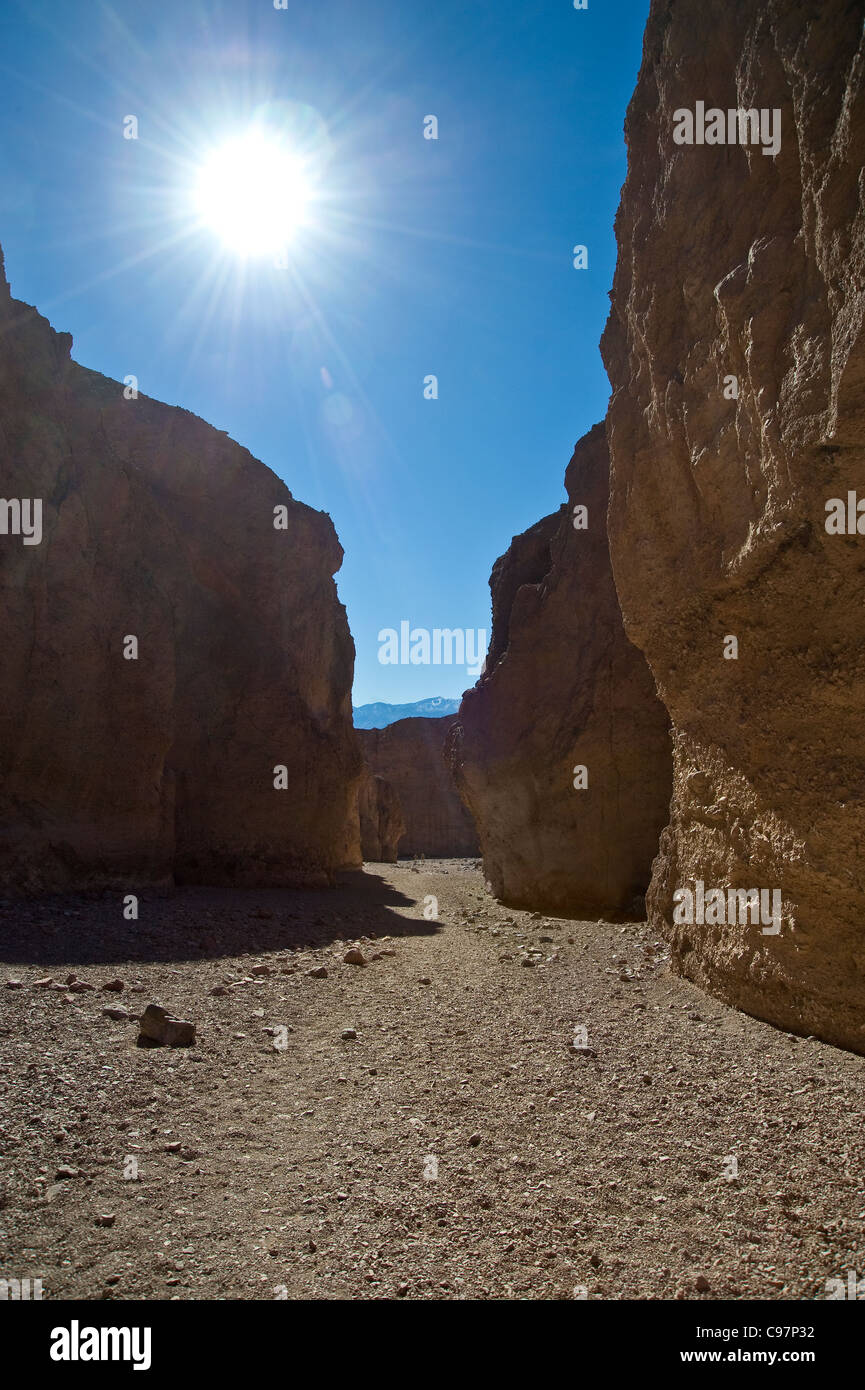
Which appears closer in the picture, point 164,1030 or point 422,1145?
point 422,1145

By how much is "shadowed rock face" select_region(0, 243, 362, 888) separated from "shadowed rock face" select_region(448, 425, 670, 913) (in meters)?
4.27

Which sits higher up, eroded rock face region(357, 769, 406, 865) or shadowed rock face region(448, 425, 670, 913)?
shadowed rock face region(448, 425, 670, 913)

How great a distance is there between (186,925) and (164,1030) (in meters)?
4.72

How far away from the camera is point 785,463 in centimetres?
473

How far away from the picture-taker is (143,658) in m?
12.2

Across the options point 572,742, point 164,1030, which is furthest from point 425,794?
point 164,1030

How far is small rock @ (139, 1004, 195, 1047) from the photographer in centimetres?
491

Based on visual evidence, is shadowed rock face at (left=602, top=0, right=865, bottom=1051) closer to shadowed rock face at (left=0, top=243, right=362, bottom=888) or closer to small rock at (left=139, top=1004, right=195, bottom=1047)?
small rock at (left=139, top=1004, right=195, bottom=1047)

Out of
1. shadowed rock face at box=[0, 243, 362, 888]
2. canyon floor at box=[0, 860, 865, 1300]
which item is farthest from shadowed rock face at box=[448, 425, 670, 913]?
canyon floor at box=[0, 860, 865, 1300]

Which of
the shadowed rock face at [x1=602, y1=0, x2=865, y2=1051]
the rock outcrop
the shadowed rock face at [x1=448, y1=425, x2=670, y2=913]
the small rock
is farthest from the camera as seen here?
the rock outcrop

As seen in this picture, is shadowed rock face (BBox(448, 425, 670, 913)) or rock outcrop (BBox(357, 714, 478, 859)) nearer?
shadowed rock face (BBox(448, 425, 670, 913))

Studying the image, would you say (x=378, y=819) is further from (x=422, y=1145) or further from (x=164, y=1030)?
(x=422, y=1145)

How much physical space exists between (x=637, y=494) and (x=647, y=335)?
4.87 feet
